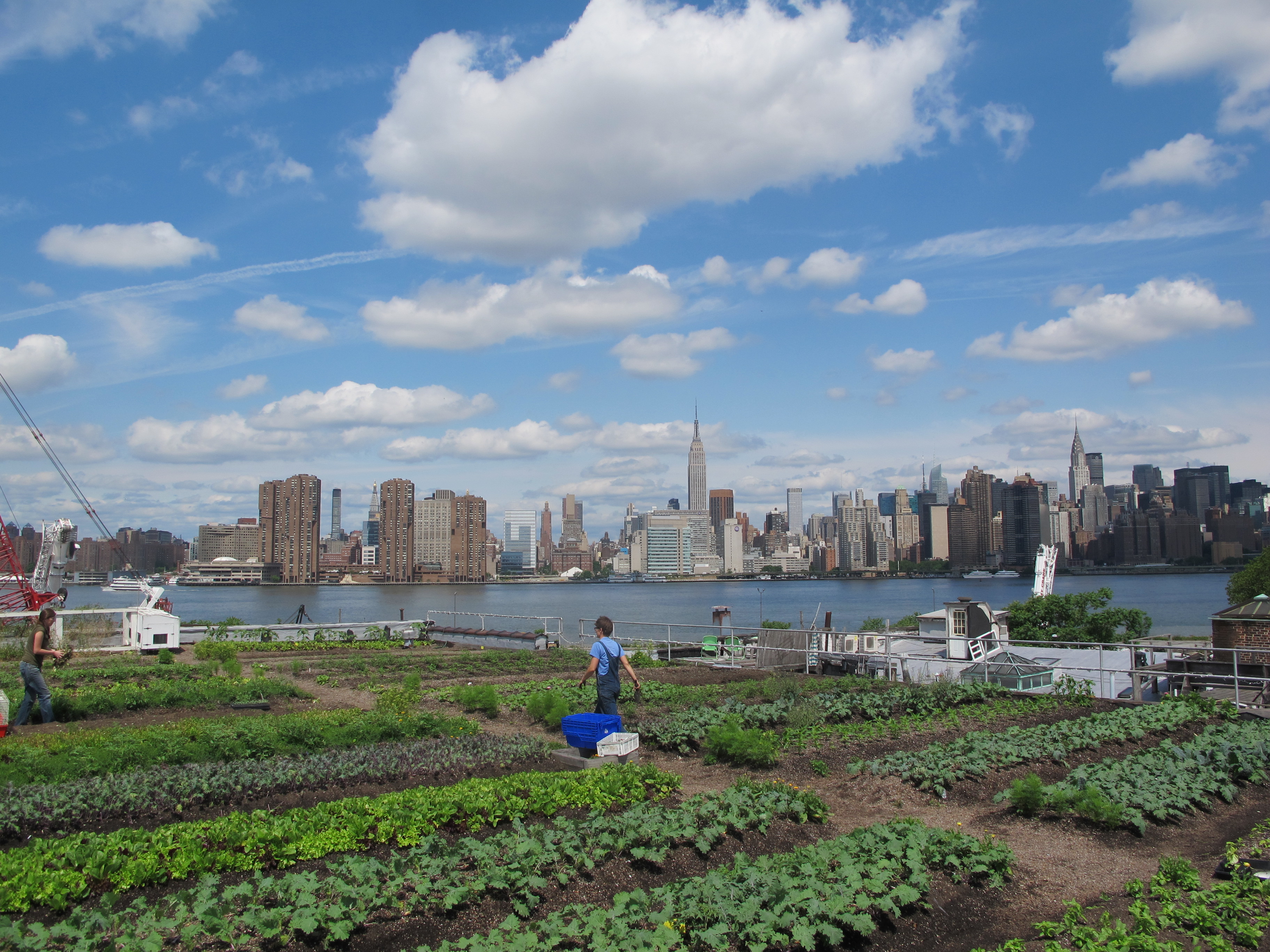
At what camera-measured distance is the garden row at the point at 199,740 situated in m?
9.64

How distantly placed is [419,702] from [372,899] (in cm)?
1168

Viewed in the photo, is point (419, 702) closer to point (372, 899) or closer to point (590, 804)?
point (590, 804)

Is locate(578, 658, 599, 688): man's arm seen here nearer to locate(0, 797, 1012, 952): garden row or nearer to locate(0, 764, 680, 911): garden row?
locate(0, 764, 680, 911): garden row

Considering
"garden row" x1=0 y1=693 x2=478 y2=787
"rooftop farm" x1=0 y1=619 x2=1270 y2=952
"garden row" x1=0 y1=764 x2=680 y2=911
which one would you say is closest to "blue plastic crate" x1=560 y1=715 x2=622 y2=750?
"rooftop farm" x1=0 y1=619 x2=1270 y2=952

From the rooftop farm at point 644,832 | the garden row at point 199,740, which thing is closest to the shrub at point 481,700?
the rooftop farm at point 644,832

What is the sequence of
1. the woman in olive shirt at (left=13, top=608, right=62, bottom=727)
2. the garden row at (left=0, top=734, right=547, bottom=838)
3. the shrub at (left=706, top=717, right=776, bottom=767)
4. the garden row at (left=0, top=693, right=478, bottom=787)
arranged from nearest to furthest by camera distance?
the garden row at (left=0, top=734, right=547, bottom=838) → the garden row at (left=0, top=693, right=478, bottom=787) → the shrub at (left=706, top=717, right=776, bottom=767) → the woman in olive shirt at (left=13, top=608, right=62, bottom=727)

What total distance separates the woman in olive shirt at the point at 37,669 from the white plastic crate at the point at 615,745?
9498 millimetres

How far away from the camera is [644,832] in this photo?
24.6ft

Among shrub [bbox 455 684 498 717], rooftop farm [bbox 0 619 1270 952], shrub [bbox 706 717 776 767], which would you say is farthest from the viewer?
shrub [bbox 455 684 498 717]

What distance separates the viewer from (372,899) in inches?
238

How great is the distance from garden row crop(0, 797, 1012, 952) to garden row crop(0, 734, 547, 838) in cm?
245

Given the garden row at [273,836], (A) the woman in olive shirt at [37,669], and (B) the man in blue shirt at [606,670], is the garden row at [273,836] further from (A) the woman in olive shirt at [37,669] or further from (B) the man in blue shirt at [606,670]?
(A) the woman in olive shirt at [37,669]

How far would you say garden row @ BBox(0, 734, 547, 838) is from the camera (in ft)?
26.7

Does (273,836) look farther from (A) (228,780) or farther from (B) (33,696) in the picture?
(B) (33,696)
